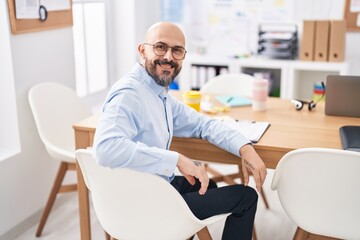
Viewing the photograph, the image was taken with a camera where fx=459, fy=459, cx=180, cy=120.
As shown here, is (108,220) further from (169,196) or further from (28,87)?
(28,87)

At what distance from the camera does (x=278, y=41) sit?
→ 3936 mm

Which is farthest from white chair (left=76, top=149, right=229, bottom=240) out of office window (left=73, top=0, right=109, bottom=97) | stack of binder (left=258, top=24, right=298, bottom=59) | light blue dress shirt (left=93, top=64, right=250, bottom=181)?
stack of binder (left=258, top=24, right=298, bottom=59)

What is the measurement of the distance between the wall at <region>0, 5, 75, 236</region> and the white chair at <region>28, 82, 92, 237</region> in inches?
4.0

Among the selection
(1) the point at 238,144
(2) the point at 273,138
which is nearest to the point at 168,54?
(1) the point at 238,144

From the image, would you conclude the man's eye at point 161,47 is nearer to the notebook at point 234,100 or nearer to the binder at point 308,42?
the notebook at point 234,100

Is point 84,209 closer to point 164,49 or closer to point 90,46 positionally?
point 164,49

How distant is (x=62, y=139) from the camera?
9.01 ft

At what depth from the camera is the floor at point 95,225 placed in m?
2.66

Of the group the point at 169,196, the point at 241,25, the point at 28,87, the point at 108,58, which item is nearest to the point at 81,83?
the point at 108,58

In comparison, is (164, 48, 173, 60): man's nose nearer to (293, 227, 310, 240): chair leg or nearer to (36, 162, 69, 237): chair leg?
(293, 227, 310, 240): chair leg

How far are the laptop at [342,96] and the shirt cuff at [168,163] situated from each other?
39.4 inches

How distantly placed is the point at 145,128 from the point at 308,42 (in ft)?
8.00

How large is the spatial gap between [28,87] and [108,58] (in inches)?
54.8

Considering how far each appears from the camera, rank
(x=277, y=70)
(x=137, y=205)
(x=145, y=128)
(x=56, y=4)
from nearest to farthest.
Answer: (x=137, y=205) → (x=145, y=128) → (x=56, y=4) → (x=277, y=70)
